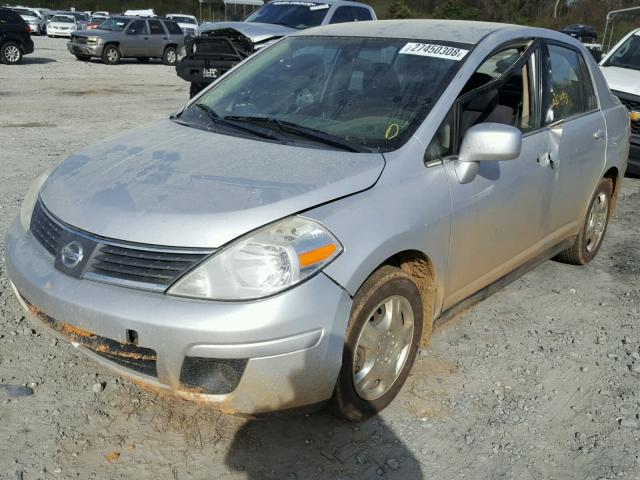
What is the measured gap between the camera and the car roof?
3.69 m

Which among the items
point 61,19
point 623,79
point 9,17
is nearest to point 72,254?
point 623,79

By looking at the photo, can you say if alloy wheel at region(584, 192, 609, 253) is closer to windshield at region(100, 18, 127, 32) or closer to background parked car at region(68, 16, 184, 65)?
background parked car at region(68, 16, 184, 65)

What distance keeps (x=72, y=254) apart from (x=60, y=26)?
39.0m

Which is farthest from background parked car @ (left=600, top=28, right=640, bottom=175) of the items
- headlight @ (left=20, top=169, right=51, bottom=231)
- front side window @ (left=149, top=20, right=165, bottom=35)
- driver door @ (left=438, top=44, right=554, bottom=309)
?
front side window @ (left=149, top=20, right=165, bottom=35)

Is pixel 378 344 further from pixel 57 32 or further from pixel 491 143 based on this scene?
pixel 57 32

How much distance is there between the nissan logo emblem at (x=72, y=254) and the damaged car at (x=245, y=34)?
583 cm

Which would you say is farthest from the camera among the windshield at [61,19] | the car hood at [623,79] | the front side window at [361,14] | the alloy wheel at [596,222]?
the windshield at [61,19]

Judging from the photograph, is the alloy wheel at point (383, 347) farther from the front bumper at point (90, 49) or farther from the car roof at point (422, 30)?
the front bumper at point (90, 49)

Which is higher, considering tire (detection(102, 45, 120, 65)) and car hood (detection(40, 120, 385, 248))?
car hood (detection(40, 120, 385, 248))

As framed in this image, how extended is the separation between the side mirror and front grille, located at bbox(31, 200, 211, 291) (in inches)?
54.4

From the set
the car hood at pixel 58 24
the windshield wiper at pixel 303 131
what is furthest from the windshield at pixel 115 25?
the windshield wiper at pixel 303 131

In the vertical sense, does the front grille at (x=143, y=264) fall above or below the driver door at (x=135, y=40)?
above

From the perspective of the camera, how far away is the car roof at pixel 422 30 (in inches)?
145

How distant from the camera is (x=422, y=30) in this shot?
380cm
